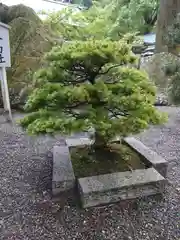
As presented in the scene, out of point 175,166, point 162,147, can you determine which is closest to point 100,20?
point 162,147

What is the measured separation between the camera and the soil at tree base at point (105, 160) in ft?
5.93

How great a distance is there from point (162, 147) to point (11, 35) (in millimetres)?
3232

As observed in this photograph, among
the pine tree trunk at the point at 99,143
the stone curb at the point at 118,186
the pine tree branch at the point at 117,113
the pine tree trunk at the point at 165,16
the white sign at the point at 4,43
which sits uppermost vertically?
the pine tree trunk at the point at 165,16

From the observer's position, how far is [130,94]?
161cm

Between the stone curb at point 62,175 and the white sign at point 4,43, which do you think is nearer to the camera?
the stone curb at point 62,175

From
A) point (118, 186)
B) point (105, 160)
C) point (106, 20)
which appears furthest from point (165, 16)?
point (118, 186)

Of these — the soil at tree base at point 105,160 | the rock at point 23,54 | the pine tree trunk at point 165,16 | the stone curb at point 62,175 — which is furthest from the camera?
the pine tree trunk at point 165,16

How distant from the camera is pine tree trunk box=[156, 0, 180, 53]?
474 cm

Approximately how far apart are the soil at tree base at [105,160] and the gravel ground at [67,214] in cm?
24

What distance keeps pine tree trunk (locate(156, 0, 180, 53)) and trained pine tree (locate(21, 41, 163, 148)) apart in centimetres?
350

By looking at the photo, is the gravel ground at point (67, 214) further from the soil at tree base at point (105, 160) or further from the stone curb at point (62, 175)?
the soil at tree base at point (105, 160)

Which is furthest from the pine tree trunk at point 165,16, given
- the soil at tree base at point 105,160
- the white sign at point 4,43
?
the soil at tree base at point 105,160

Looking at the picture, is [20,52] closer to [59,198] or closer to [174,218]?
[59,198]

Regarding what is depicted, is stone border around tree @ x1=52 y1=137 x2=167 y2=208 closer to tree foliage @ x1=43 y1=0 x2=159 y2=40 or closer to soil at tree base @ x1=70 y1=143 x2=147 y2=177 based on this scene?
soil at tree base @ x1=70 y1=143 x2=147 y2=177
